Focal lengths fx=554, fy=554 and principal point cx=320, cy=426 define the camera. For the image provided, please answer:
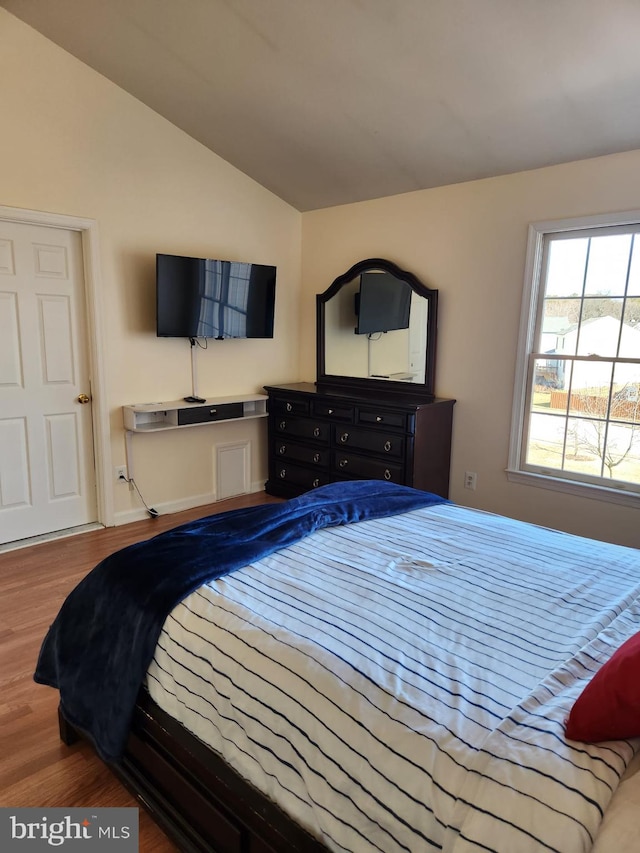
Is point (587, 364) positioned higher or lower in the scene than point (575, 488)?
higher

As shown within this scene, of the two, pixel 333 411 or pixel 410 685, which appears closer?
pixel 410 685

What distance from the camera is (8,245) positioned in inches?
127

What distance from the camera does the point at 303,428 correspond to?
4.23m

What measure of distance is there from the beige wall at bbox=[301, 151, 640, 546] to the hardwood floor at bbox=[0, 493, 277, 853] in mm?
2479

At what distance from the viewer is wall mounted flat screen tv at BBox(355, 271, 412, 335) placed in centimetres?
401

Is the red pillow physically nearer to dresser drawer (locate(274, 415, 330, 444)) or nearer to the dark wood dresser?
the dark wood dresser

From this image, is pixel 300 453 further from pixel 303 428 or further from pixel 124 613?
pixel 124 613

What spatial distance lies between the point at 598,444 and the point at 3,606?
3373mm

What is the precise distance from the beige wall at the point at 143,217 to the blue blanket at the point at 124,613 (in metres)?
2.18

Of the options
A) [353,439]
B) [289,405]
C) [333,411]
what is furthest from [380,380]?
[289,405]

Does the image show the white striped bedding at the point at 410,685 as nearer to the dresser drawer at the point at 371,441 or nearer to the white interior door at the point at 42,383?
the dresser drawer at the point at 371,441

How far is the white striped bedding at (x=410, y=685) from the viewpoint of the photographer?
3.09ft

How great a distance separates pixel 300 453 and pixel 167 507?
1.07 metres

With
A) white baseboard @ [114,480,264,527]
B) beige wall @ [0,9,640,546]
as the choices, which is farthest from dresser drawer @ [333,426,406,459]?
white baseboard @ [114,480,264,527]
